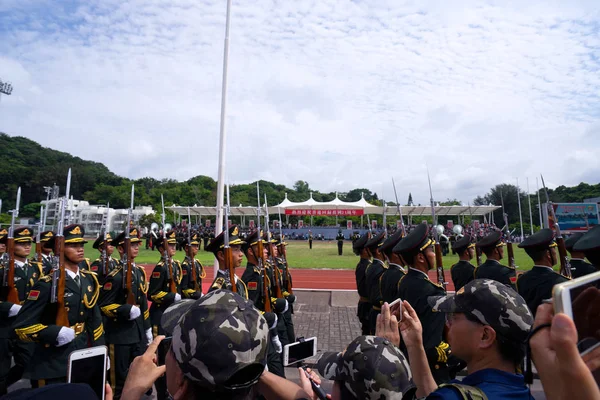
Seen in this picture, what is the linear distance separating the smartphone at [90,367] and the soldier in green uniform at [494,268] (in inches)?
233

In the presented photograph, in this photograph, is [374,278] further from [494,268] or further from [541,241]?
[541,241]

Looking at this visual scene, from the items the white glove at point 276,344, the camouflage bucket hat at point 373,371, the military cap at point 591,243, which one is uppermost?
the military cap at point 591,243

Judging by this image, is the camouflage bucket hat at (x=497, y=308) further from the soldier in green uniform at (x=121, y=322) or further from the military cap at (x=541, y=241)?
the soldier in green uniform at (x=121, y=322)

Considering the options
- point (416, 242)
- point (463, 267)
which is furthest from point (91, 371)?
point (463, 267)

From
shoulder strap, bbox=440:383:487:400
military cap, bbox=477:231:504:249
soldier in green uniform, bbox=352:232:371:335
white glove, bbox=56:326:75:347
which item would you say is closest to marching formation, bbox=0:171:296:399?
white glove, bbox=56:326:75:347

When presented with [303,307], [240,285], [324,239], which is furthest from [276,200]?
[240,285]

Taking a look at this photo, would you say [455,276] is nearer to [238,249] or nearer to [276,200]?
[238,249]

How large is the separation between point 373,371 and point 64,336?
11.0 feet

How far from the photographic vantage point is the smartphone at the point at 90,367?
1.97m

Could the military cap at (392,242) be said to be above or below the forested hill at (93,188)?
below

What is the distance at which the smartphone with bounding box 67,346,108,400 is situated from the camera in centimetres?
197

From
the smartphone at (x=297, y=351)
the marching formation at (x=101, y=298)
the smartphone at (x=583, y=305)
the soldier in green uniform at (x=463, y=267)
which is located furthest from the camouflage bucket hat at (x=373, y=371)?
the soldier in green uniform at (x=463, y=267)

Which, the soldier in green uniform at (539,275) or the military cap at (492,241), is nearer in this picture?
the soldier in green uniform at (539,275)

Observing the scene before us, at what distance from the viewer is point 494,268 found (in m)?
6.37
